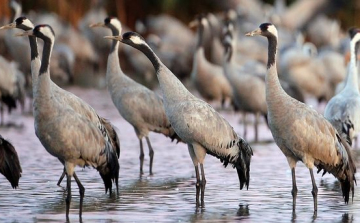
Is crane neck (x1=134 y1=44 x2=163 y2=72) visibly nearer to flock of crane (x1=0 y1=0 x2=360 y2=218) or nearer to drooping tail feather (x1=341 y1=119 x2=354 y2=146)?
flock of crane (x1=0 y1=0 x2=360 y2=218)

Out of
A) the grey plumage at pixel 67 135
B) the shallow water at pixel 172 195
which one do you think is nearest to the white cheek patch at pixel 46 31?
the grey plumage at pixel 67 135

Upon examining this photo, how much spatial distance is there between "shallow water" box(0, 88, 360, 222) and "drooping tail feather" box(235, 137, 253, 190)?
19cm

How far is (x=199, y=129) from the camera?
10.1m

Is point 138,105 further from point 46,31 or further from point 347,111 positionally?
point 46,31

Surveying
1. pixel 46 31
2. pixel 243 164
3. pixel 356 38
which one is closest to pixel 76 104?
pixel 46 31

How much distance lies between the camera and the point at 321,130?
9766mm

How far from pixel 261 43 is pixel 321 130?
16017 millimetres

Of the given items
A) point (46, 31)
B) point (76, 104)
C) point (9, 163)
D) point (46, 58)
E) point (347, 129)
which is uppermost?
point (46, 31)

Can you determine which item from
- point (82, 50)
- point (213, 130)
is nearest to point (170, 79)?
point (213, 130)

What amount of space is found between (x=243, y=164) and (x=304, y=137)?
2.98ft

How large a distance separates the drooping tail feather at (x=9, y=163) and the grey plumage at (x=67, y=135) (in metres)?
0.41

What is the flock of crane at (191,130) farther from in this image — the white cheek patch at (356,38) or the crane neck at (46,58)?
the white cheek patch at (356,38)

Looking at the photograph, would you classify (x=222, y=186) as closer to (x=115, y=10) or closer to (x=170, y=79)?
(x=170, y=79)

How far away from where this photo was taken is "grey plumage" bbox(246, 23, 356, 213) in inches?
379
